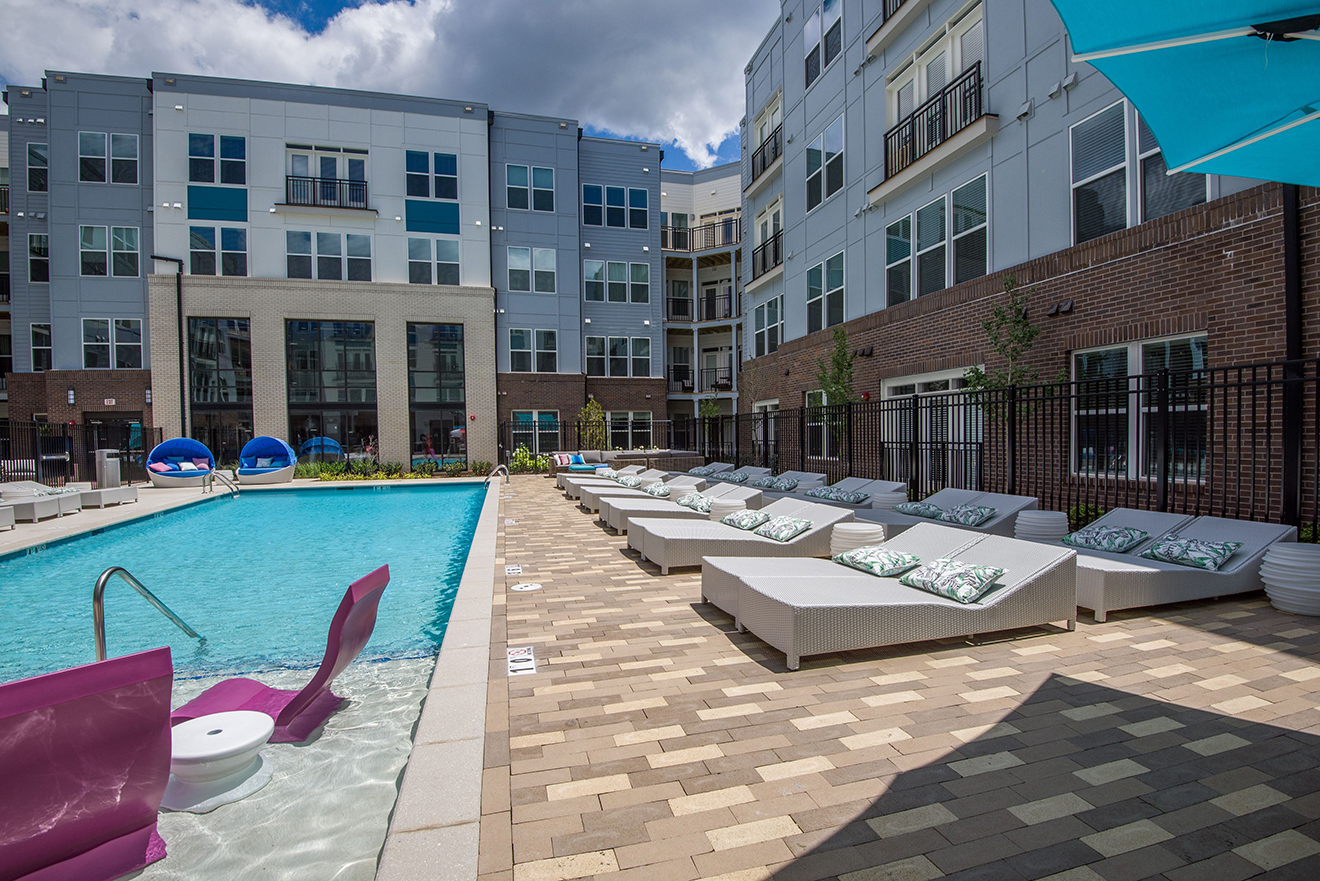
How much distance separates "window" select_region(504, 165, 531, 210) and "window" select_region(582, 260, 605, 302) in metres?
3.40

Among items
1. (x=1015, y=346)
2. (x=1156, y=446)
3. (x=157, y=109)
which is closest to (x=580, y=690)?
(x=1156, y=446)

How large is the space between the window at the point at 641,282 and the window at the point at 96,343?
761 inches

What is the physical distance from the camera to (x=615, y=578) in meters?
6.58

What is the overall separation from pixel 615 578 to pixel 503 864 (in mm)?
4438

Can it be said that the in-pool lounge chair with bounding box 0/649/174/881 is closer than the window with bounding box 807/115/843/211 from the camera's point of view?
Yes

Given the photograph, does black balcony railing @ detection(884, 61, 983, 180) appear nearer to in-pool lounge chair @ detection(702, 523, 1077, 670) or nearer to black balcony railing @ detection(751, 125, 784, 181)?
black balcony railing @ detection(751, 125, 784, 181)

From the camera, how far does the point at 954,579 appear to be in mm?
4484

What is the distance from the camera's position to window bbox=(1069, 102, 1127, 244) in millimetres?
8445

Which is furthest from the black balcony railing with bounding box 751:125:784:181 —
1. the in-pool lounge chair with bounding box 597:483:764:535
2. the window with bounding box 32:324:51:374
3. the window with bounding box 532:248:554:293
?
the window with bounding box 32:324:51:374

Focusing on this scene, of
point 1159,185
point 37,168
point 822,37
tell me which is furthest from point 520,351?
point 1159,185

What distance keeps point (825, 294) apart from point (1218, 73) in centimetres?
1339

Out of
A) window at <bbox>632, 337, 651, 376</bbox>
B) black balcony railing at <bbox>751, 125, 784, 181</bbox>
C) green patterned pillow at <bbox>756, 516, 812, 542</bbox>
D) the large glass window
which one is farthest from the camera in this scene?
window at <bbox>632, 337, 651, 376</bbox>

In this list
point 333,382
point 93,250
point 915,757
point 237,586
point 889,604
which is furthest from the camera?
point 333,382

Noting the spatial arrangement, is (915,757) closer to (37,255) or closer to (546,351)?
(546,351)
